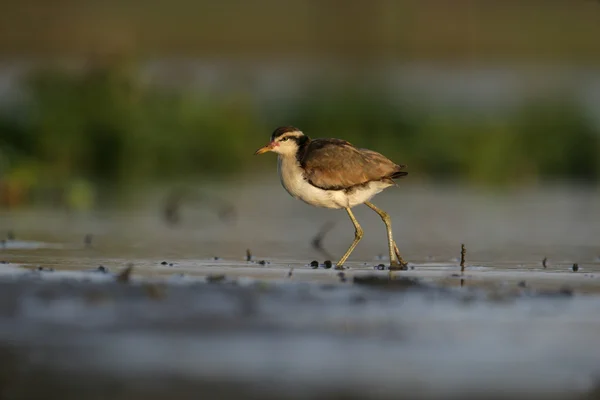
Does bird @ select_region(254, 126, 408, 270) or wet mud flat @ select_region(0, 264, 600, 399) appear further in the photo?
bird @ select_region(254, 126, 408, 270)

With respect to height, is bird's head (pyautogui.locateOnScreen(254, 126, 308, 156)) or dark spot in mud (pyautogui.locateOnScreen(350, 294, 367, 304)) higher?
bird's head (pyautogui.locateOnScreen(254, 126, 308, 156))

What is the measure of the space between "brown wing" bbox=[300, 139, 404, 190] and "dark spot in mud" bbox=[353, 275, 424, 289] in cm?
144

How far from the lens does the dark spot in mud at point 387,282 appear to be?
10.5m

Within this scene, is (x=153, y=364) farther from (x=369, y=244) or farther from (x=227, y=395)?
(x=369, y=244)

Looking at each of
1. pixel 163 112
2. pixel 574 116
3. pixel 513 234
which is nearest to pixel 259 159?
pixel 163 112

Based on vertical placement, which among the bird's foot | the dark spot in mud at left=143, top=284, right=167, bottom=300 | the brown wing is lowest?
the dark spot in mud at left=143, top=284, right=167, bottom=300

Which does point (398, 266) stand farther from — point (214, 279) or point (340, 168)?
point (214, 279)

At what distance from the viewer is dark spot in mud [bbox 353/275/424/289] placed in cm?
1050

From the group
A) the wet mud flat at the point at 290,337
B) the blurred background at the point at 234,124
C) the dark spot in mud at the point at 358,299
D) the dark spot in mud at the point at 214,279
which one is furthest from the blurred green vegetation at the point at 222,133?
the dark spot in mud at the point at 358,299

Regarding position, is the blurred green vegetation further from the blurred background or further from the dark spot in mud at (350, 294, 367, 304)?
the dark spot in mud at (350, 294, 367, 304)

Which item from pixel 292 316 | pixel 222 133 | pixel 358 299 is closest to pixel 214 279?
pixel 358 299

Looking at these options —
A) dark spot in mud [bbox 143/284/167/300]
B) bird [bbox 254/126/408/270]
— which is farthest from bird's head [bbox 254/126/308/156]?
dark spot in mud [bbox 143/284/167/300]

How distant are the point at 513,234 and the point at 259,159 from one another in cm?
1016

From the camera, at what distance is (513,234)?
49.9 ft
